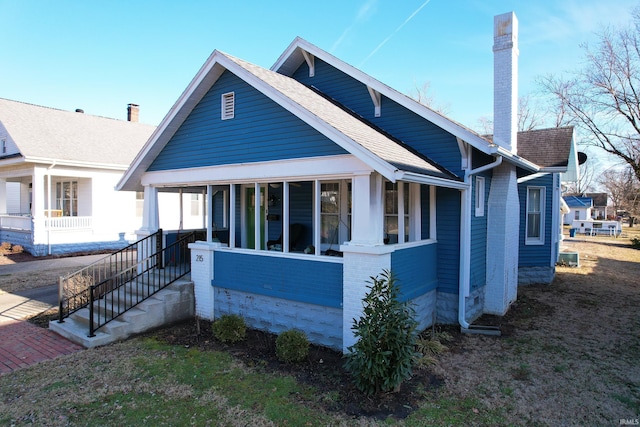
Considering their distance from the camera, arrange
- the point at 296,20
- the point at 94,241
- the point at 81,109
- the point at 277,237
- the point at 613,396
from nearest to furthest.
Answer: the point at 613,396
the point at 277,237
the point at 296,20
the point at 94,241
the point at 81,109

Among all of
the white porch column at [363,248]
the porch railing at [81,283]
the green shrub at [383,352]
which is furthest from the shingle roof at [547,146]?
the porch railing at [81,283]

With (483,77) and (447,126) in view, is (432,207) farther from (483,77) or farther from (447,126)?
(483,77)

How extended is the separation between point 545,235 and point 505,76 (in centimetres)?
634

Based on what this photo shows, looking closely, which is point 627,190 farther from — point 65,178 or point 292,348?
point 65,178

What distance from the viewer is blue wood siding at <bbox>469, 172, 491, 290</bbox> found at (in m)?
8.35

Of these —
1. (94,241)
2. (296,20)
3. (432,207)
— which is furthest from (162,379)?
(94,241)

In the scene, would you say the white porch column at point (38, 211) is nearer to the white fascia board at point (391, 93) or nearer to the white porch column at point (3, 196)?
the white porch column at point (3, 196)

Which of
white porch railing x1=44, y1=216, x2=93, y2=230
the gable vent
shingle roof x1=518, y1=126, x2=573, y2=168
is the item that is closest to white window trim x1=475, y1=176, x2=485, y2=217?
shingle roof x1=518, y1=126, x2=573, y2=168

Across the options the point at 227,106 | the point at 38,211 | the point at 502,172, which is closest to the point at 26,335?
the point at 227,106

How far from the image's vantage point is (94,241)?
18.2 m

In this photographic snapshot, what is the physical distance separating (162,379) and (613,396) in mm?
6243

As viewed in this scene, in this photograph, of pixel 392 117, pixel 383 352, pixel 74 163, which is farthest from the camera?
pixel 74 163

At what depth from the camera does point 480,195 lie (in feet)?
29.0

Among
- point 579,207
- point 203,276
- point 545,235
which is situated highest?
point 579,207
